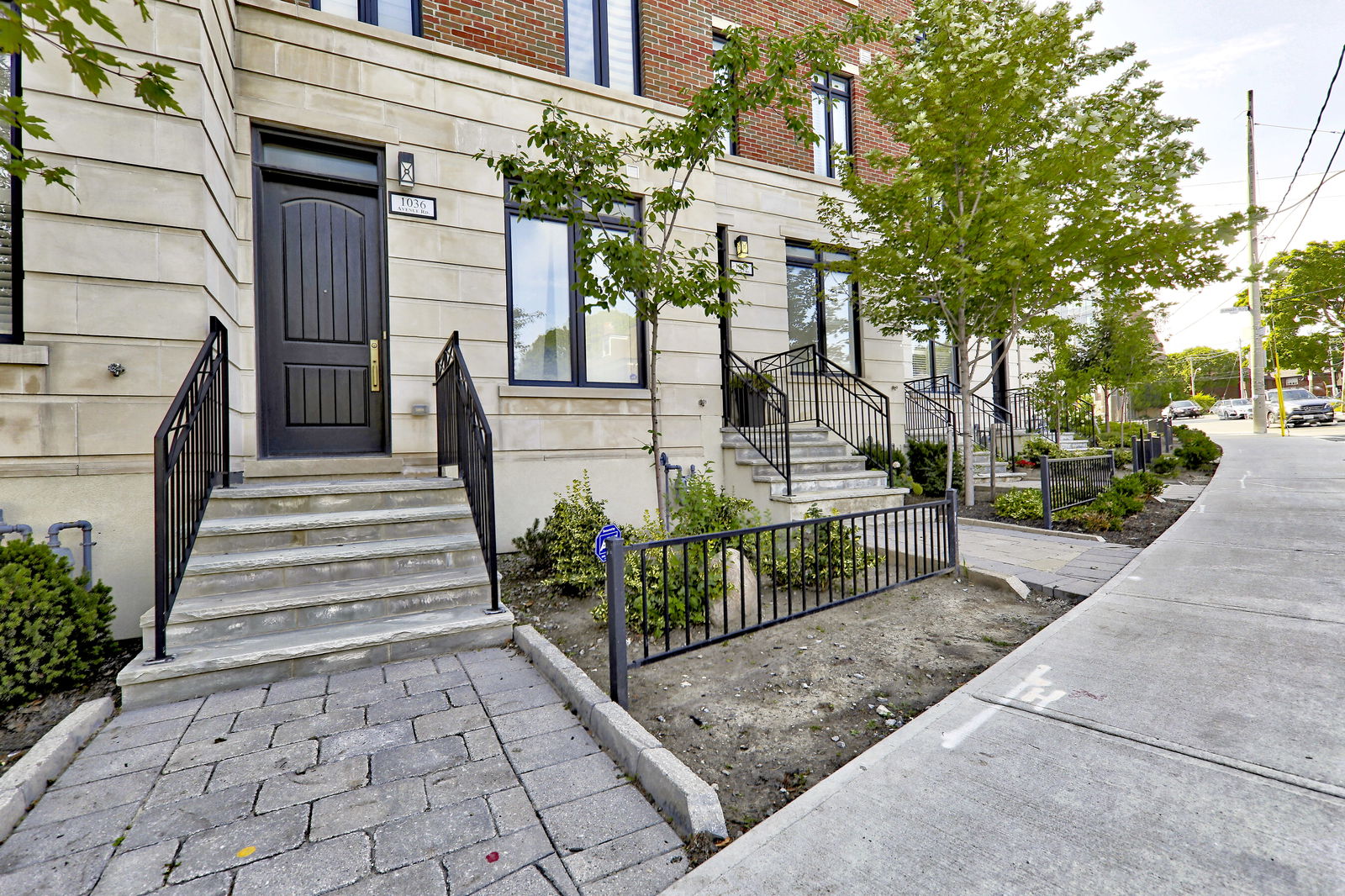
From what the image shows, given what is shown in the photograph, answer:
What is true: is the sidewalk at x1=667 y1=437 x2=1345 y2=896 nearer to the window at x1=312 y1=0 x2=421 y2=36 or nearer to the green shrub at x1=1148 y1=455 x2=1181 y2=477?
the window at x1=312 y1=0 x2=421 y2=36

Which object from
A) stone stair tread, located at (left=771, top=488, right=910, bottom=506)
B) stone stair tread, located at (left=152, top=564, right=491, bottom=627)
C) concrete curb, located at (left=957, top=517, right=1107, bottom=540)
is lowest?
concrete curb, located at (left=957, top=517, right=1107, bottom=540)

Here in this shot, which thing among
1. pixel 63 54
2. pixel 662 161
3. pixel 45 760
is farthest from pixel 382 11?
pixel 45 760

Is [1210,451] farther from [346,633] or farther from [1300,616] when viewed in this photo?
[346,633]

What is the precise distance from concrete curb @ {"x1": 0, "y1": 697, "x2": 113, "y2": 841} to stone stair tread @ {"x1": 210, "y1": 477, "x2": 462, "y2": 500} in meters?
1.58

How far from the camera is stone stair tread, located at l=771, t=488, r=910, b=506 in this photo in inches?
251

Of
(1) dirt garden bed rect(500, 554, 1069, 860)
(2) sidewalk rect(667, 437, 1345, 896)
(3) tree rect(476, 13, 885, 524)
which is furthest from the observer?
(3) tree rect(476, 13, 885, 524)

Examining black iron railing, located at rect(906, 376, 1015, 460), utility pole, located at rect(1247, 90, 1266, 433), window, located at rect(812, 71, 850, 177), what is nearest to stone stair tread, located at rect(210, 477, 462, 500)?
window, located at rect(812, 71, 850, 177)

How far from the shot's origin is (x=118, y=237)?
3.96m

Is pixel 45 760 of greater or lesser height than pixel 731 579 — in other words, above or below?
below

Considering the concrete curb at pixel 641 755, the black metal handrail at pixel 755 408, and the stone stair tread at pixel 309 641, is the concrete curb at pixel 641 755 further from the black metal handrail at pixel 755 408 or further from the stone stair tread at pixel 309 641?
the black metal handrail at pixel 755 408

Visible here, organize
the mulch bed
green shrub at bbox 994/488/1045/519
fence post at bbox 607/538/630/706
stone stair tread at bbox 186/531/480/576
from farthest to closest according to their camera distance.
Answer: green shrub at bbox 994/488/1045/519
stone stair tread at bbox 186/531/480/576
fence post at bbox 607/538/630/706
the mulch bed

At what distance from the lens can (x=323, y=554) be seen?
12.9 feet

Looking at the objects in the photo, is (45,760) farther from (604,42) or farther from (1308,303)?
(1308,303)

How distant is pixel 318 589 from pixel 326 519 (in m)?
0.56
